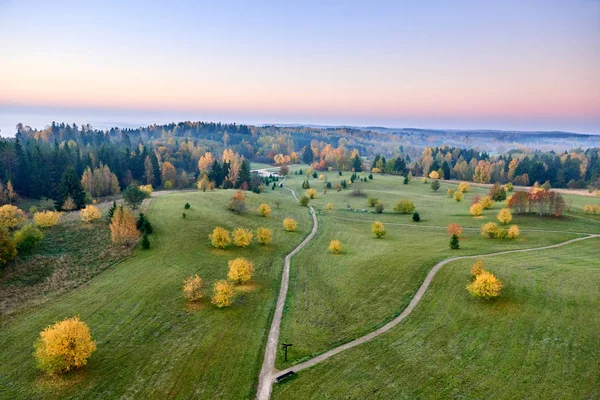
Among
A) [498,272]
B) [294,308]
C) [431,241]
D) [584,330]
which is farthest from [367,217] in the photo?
[584,330]

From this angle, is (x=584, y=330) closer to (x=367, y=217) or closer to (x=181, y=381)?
(x=181, y=381)

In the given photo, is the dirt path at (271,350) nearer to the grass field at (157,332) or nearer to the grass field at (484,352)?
the grass field at (157,332)

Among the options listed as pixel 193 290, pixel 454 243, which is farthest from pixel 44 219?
pixel 454 243

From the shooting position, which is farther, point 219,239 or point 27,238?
point 219,239

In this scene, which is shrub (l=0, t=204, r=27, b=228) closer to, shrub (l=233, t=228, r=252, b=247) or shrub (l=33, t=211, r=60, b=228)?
shrub (l=33, t=211, r=60, b=228)

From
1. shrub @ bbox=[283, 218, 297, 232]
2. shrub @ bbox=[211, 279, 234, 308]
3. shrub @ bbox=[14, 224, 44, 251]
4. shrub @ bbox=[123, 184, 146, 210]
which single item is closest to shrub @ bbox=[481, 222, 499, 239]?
shrub @ bbox=[283, 218, 297, 232]

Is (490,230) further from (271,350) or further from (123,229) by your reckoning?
(123,229)
